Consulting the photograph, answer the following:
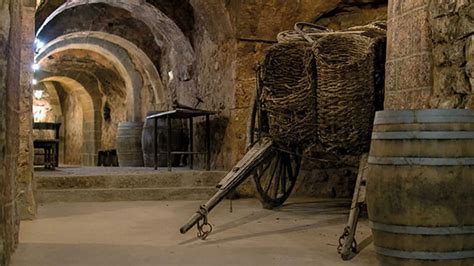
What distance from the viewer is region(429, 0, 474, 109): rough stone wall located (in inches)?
111

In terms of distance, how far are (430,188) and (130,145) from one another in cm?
735

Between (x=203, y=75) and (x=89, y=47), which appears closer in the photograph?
(x=203, y=75)

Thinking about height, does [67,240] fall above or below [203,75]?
below

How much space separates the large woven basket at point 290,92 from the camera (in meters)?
4.18

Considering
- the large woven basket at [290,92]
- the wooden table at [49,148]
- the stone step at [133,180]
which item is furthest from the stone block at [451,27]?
the wooden table at [49,148]

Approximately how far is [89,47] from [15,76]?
7728 millimetres

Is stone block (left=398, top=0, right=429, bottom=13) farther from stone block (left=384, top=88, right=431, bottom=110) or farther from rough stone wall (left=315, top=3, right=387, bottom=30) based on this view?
rough stone wall (left=315, top=3, right=387, bottom=30)

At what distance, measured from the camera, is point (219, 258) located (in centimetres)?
304

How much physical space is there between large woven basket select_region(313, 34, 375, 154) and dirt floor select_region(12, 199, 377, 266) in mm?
701

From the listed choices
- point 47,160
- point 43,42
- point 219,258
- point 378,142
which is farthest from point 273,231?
point 43,42

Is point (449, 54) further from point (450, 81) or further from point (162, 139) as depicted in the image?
point (162, 139)

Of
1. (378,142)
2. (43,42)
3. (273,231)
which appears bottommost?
(273,231)

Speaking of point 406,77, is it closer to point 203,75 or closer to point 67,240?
point 67,240

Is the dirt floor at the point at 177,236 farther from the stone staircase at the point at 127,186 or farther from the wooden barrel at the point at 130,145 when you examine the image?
the wooden barrel at the point at 130,145
